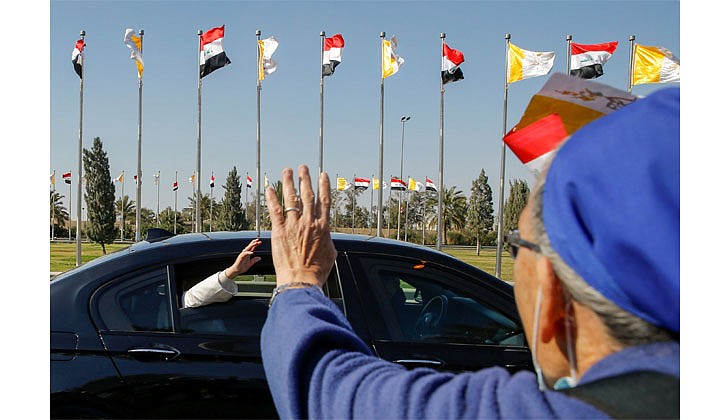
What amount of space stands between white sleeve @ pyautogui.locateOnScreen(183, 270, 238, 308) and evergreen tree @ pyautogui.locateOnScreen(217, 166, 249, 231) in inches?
2533

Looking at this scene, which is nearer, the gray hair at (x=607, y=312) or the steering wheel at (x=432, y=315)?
the gray hair at (x=607, y=312)

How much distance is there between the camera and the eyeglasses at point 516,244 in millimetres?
1045

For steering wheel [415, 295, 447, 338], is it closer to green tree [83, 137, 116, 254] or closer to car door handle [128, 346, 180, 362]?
car door handle [128, 346, 180, 362]

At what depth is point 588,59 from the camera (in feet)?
80.5

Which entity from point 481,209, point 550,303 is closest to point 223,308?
point 550,303

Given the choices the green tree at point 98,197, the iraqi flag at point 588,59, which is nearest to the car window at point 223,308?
the iraqi flag at point 588,59

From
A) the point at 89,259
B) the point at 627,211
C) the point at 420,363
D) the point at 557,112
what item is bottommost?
the point at 89,259

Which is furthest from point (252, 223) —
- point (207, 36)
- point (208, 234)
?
point (208, 234)

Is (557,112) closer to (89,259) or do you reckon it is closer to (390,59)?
(89,259)

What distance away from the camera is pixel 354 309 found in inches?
134

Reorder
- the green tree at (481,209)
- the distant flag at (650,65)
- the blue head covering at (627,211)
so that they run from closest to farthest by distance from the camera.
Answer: the blue head covering at (627,211)
the distant flag at (650,65)
the green tree at (481,209)

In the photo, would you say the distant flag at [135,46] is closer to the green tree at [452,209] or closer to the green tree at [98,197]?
the green tree at [98,197]

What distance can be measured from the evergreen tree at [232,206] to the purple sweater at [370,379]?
6671 centimetres

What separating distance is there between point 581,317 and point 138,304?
2.78m
